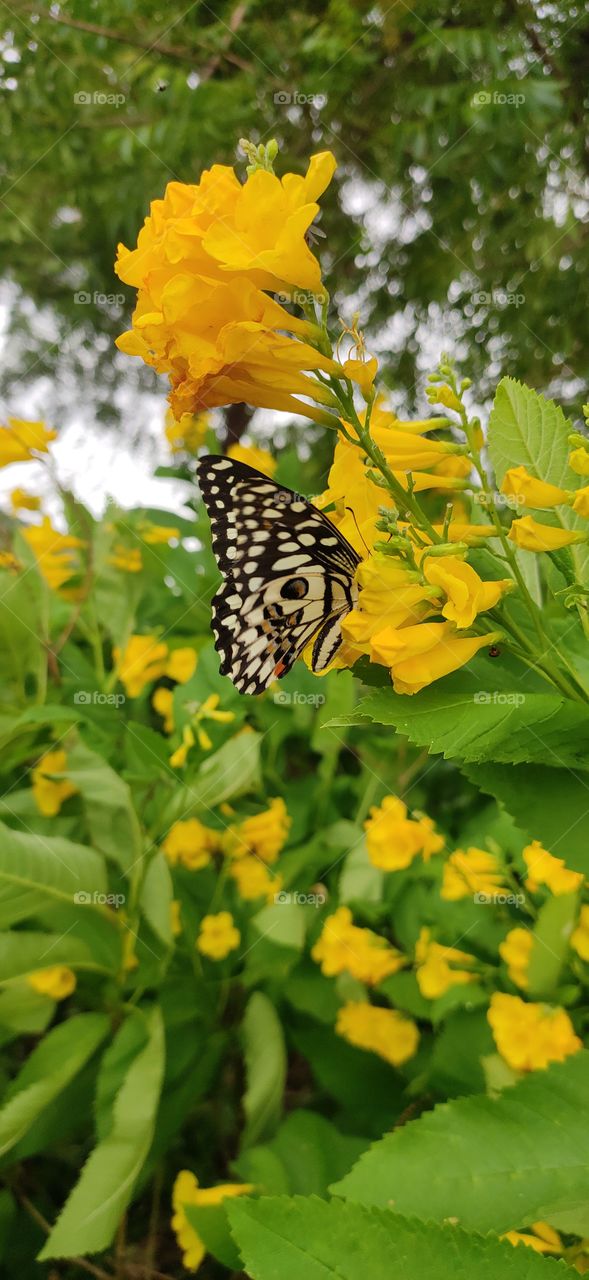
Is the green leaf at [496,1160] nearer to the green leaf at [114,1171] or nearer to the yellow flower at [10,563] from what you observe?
the green leaf at [114,1171]

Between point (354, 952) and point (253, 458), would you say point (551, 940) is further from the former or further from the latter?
point (253, 458)

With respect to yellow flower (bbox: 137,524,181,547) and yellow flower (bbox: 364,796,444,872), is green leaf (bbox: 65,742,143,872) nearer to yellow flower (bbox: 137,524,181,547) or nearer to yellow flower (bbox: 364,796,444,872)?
yellow flower (bbox: 364,796,444,872)

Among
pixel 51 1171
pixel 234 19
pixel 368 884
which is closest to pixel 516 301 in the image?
pixel 234 19

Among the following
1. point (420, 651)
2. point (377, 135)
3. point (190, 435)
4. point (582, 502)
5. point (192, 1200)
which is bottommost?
point (192, 1200)

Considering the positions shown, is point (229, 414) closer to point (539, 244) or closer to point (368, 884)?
point (539, 244)

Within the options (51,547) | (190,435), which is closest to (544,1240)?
(51,547)

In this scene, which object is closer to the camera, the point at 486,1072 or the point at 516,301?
the point at 486,1072

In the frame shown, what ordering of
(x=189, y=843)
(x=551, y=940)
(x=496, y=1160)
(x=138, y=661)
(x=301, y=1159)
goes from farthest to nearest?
(x=138, y=661) < (x=189, y=843) < (x=301, y=1159) < (x=551, y=940) < (x=496, y=1160)

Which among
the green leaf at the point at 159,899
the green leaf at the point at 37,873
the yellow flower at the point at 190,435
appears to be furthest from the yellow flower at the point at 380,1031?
the yellow flower at the point at 190,435

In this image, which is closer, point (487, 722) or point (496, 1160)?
point (487, 722)
